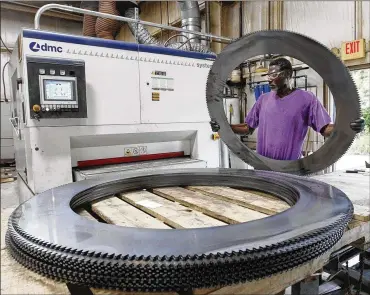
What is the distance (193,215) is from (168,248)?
0.41 meters

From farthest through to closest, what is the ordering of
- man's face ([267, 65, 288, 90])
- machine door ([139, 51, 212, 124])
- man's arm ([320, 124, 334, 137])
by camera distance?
machine door ([139, 51, 212, 124]) → man's face ([267, 65, 288, 90]) → man's arm ([320, 124, 334, 137])

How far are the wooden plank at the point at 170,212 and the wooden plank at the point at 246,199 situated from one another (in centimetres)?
20

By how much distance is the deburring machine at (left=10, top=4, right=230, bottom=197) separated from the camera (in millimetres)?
1903

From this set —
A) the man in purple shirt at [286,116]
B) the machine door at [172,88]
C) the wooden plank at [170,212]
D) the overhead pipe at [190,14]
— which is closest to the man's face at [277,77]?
the man in purple shirt at [286,116]

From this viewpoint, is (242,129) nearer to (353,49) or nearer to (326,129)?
(326,129)

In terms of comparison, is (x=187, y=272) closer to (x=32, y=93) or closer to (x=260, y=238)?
(x=260, y=238)

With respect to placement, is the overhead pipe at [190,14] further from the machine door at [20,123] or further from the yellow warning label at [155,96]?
the machine door at [20,123]

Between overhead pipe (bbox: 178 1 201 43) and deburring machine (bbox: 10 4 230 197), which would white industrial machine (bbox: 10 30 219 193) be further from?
overhead pipe (bbox: 178 1 201 43)

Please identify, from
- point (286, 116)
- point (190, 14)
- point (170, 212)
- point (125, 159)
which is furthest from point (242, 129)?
point (190, 14)

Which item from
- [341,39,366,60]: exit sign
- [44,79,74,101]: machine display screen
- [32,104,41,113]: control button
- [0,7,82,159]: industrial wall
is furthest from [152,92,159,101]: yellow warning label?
[0,7,82,159]: industrial wall

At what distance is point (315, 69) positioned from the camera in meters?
1.46

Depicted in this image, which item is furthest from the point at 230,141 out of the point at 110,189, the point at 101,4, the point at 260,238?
the point at 101,4

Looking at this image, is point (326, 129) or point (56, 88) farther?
point (56, 88)

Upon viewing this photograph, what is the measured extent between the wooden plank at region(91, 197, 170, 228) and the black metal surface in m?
0.17
